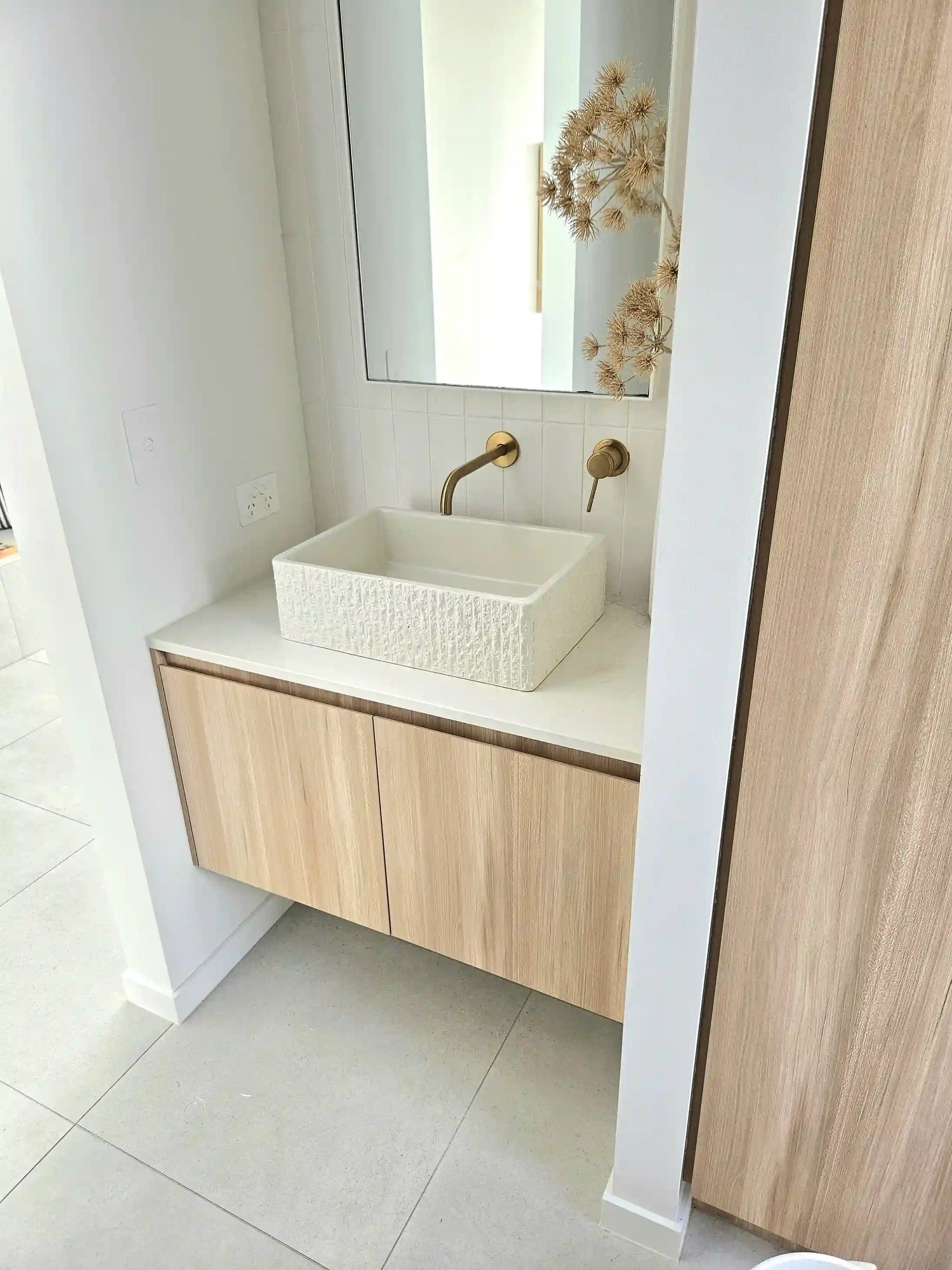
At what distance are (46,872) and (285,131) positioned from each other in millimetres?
1774

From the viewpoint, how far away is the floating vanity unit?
1.23 m

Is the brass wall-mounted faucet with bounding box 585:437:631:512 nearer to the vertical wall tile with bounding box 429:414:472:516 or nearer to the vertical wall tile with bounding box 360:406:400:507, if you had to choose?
the vertical wall tile with bounding box 429:414:472:516

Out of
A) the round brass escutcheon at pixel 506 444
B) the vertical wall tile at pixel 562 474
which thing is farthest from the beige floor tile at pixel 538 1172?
the round brass escutcheon at pixel 506 444

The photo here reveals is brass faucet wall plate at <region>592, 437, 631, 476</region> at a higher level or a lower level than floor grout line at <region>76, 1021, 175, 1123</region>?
higher

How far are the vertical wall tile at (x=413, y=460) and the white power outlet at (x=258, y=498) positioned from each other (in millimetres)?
255

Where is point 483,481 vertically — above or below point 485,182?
below

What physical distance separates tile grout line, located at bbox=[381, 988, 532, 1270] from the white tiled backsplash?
2.82 ft

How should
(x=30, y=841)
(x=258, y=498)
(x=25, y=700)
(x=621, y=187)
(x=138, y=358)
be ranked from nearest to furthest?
(x=621, y=187), (x=138, y=358), (x=258, y=498), (x=30, y=841), (x=25, y=700)

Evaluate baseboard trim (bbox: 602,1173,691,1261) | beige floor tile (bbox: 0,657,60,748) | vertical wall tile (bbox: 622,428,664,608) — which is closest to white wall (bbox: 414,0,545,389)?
vertical wall tile (bbox: 622,428,664,608)

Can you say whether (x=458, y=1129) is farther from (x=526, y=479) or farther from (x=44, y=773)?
(x=44, y=773)

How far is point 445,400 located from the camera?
164 centimetres

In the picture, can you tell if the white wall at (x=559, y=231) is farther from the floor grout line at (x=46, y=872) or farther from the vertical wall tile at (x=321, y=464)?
the floor grout line at (x=46, y=872)

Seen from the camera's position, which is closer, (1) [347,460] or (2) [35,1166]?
(2) [35,1166]

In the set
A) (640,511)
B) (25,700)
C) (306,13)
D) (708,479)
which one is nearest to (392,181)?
(306,13)
